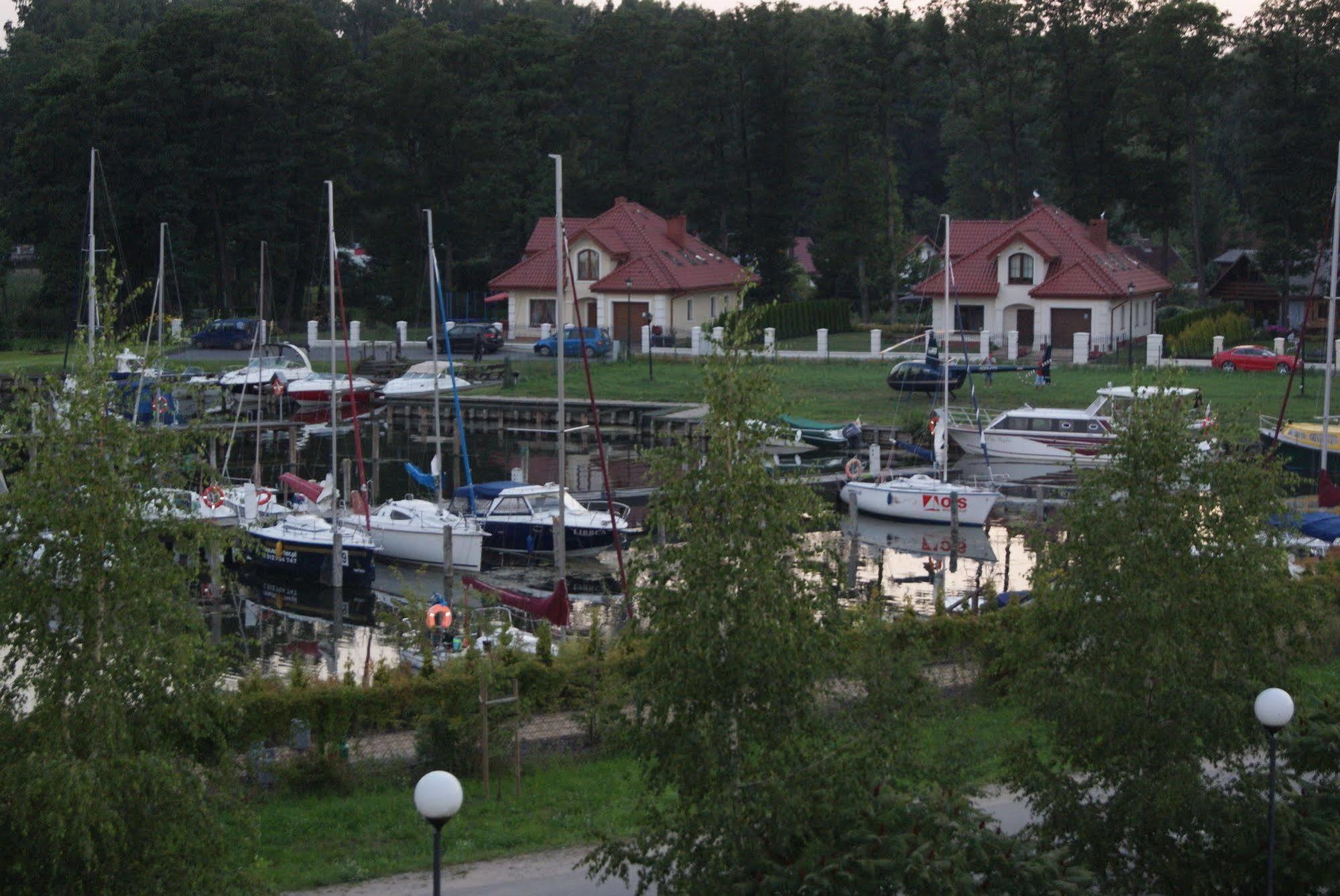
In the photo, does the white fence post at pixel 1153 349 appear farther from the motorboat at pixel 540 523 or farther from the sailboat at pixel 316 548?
the sailboat at pixel 316 548

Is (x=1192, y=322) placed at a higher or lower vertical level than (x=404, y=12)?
lower

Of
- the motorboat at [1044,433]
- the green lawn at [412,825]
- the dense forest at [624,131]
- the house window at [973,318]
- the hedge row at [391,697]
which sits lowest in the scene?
the green lawn at [412,825]

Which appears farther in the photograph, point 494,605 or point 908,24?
point 908,24

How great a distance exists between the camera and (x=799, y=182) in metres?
79.3

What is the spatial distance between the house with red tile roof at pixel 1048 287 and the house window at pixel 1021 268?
0.09ft

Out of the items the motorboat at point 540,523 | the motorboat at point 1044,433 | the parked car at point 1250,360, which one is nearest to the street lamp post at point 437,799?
the motorboat at point 540,523

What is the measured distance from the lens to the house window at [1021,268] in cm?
A: 6412

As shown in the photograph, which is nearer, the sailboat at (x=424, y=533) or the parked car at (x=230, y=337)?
the sailboat at (x=424, y=533)

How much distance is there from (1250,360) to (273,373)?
3371 cm

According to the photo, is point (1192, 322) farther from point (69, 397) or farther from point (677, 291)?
point (69, 397)

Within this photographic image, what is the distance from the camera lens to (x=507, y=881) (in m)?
14.5

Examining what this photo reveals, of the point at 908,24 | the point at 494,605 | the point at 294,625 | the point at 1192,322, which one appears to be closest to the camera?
the point at 494,605

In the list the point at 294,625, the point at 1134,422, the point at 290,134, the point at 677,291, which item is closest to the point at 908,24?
the point at 677,291

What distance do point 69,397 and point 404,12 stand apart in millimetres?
131145
